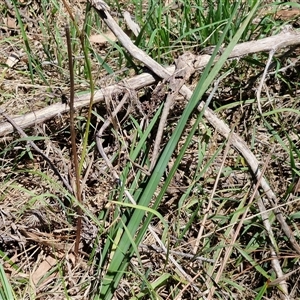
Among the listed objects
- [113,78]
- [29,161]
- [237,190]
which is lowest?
[237,190]

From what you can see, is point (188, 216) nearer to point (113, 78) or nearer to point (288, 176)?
point (288, 176)

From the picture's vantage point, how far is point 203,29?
6.76 ft

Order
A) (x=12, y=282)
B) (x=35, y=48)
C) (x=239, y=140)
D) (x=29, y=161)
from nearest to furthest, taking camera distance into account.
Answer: (x=12, y=282) < (x=239, y=140) < (x=29, y=161) < (x=35, y=48)

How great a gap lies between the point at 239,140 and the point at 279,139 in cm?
20

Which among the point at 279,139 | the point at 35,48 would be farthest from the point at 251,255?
the point at 35,48

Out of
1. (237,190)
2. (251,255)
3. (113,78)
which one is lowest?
(251,255)

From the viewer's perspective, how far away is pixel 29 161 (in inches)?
75.0

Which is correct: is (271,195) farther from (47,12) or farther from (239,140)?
(47,12)

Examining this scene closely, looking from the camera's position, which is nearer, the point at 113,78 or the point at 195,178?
the point at 195,178

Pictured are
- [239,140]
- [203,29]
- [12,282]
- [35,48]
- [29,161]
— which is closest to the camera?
[12,282]

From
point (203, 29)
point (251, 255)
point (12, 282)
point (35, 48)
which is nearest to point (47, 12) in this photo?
point (35, 48)

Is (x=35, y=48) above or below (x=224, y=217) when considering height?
above

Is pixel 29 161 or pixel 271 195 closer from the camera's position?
pixel 271 195

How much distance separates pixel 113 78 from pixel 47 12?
1.98 feet
